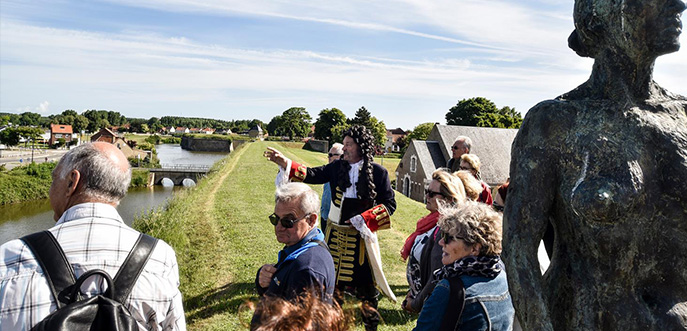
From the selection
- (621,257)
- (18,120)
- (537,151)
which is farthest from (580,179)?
A: (18,120)

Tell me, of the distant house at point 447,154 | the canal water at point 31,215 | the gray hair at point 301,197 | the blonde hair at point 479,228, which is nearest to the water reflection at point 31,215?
the canal water at point 31,215

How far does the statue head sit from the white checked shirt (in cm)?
204

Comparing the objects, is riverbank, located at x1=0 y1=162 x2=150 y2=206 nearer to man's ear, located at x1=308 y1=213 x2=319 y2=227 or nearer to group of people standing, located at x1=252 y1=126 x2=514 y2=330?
group of people standing, located at x1=252 y1=126 x2=514 y2=330

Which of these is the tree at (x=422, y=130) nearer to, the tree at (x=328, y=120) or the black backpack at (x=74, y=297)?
the tree at (x=328, y=120)

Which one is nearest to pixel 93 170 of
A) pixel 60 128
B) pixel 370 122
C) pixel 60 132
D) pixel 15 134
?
pixel 370 122

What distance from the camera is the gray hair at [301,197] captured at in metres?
3.13

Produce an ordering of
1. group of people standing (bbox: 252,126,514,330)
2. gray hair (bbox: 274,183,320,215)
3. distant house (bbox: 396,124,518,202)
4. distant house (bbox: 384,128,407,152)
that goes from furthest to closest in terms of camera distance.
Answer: distant house (bbox: 384,128,407,152) → distant house (bbox: 396,124,518,202) → gray hair (bbox: 274,183,320,215) → group of people standing (bbox: 252,126,514,330)

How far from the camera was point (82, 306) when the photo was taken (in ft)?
6.15

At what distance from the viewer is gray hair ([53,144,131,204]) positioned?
2.24 m

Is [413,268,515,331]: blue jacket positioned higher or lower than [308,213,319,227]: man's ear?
lower

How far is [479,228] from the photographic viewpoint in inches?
99.9

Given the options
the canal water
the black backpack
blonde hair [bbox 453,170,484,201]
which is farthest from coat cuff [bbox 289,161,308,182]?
the canal water

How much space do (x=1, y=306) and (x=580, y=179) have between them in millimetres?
2211

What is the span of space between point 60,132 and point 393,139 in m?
74.2
